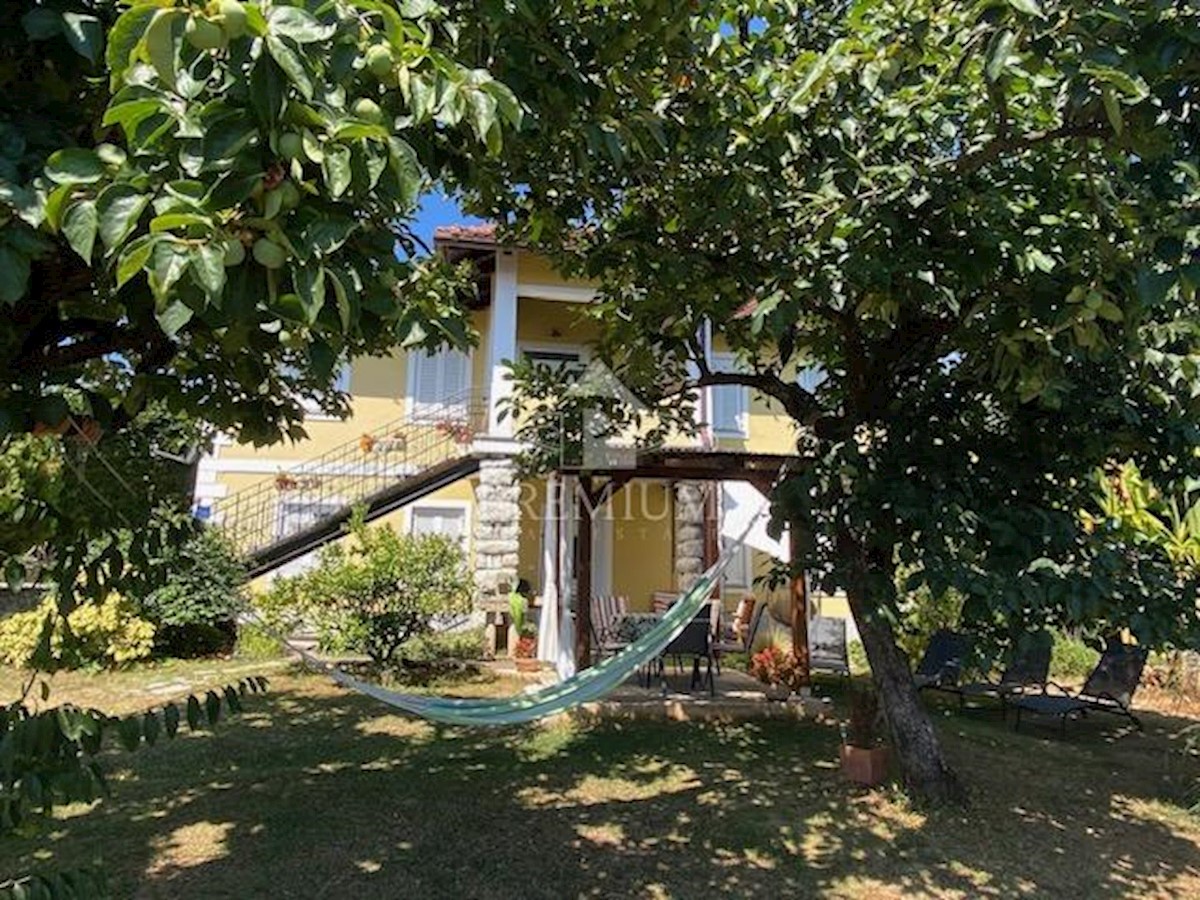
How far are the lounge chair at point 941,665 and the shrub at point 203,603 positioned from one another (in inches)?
311

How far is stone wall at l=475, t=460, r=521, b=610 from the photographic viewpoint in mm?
11383

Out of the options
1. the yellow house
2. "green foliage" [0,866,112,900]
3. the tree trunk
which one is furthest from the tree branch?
the yellow house

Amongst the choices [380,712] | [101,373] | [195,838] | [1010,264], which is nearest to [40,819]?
[101,373]

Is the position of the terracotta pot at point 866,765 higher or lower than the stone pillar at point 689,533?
lower

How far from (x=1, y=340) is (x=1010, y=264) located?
397 cm

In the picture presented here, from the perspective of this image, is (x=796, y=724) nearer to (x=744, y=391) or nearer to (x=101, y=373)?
(x=101, y=373)

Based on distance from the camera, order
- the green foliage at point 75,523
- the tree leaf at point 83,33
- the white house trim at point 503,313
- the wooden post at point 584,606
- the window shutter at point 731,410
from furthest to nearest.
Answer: the window shutter at point 731,410
the white house trim at point 503,313
the wooden post at point 584,606
the green foliage at point 75,523
the tree leaf at point 83,33

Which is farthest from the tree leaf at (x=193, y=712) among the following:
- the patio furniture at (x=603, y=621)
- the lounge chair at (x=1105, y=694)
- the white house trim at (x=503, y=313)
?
the white house trim at (x=503, y=313)

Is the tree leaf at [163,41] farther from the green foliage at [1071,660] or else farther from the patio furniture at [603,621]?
the green foliage at [1071,660]

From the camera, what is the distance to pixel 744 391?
46.0 feet

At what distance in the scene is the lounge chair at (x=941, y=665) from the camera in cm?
841

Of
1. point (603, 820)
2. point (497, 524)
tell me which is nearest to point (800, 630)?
point (603, 820)

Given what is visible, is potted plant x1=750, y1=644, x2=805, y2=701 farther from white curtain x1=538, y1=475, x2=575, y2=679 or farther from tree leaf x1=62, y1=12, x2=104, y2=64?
tree leaf x1=62, y1=12, x2=104, y2=64

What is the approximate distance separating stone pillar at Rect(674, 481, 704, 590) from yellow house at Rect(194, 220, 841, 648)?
0.07 feet
